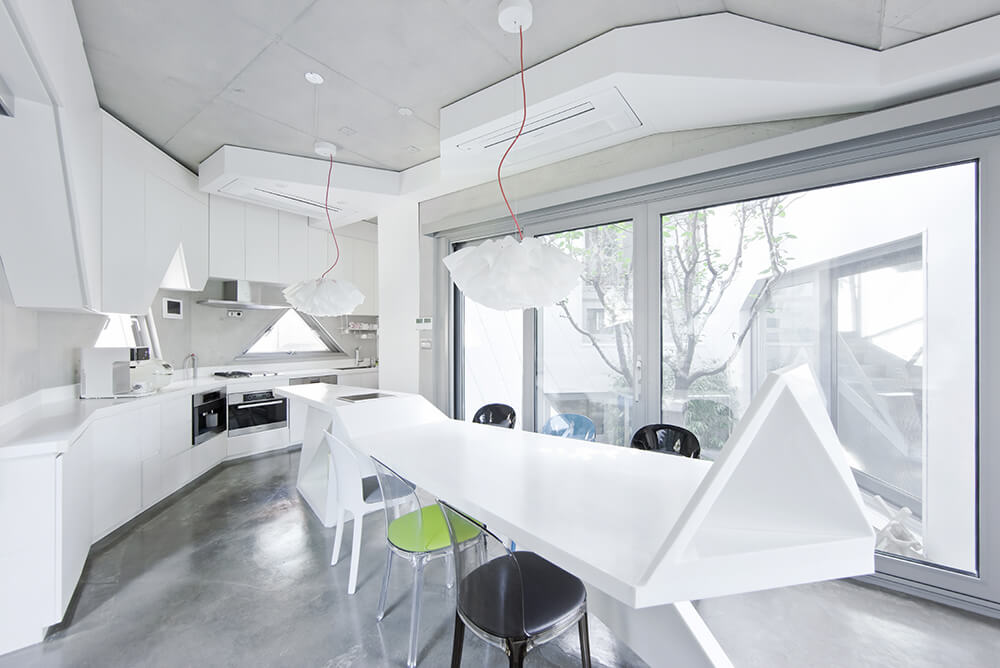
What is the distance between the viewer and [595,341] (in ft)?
11.1

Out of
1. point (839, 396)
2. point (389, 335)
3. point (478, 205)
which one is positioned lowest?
point (839, 396)

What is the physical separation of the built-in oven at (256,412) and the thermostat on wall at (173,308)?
990 mm

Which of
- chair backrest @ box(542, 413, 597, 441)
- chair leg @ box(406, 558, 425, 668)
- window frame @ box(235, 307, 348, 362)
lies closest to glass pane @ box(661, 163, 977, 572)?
chair backrest @ box(542, 413, 597, 441)

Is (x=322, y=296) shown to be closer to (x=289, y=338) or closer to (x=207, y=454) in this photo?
(x=207, y=454)

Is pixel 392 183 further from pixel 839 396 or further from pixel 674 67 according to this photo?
pixel 839 396

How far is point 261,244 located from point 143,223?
55.1 inches

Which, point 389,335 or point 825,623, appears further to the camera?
point 389,335

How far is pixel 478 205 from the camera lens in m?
→ 3.90

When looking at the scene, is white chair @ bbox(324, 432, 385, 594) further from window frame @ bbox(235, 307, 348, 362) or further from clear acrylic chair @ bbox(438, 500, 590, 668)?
window frame @ bbox(235, 307, 348, 362)

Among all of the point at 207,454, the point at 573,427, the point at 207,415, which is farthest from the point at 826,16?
the point at 207,454

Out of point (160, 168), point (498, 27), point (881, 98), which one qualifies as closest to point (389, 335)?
point (160, 168)

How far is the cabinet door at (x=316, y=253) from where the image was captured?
534 cm

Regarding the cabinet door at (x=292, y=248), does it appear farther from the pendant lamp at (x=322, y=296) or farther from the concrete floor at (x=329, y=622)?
the concrete floor at (x=329, y=622)

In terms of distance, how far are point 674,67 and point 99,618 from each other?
12.9 ft
